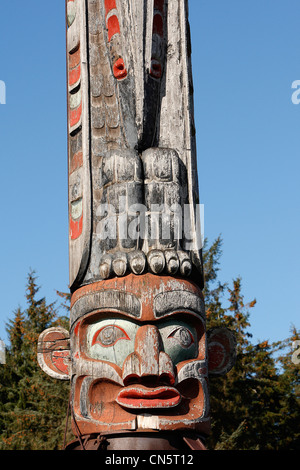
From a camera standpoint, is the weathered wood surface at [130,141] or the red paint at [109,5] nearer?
the weathered wood surface at [130,141]

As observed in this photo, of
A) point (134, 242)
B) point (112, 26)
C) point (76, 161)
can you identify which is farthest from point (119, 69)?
point (134, 242)

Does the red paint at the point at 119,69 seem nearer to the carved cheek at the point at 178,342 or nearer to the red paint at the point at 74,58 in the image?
the red paint at the point at 74,58

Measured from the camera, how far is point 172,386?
614cm

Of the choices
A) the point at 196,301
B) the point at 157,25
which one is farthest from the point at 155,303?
the point at 157,25

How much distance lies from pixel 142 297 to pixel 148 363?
63 centimetres

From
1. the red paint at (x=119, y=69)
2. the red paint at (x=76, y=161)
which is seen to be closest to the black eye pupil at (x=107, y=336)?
the red paint at (x=76, y=161)

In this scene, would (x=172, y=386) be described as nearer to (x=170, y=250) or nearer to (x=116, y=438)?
(x=116, y=438)

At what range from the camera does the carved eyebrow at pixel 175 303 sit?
6.36 meters

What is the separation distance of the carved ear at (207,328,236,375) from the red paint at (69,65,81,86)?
3108mm

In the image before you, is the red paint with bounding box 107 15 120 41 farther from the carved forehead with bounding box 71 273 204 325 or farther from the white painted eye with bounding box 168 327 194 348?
the white painted eye with bounding box 168 327 194 348

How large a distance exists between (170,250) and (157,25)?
263 cm

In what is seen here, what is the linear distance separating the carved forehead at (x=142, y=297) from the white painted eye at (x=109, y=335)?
0.18 m

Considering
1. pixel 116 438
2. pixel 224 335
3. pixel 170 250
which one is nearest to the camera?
pixel 116 438

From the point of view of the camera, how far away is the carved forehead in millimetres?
6332
